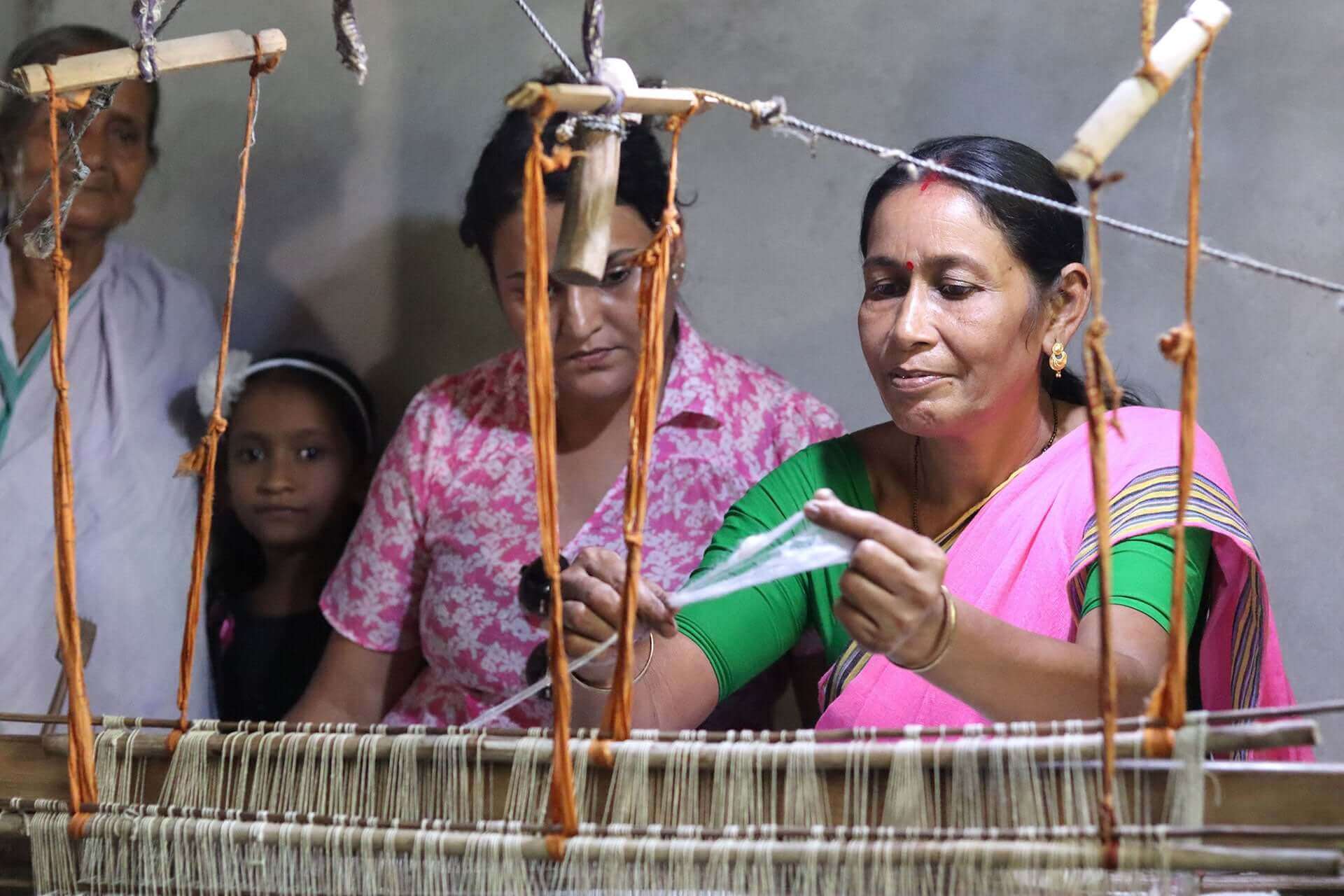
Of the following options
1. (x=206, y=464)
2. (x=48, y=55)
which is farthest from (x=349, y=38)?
(x=48, y=55)

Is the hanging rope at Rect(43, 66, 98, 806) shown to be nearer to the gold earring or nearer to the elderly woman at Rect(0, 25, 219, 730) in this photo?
the gold earring

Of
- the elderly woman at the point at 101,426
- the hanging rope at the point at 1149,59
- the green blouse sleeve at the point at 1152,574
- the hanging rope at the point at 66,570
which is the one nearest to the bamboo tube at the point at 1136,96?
the hanging rope at the point at 1149,59

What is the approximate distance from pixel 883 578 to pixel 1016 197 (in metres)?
0.63

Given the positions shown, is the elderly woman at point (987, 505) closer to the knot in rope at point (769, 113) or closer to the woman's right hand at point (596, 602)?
the woman's right hand at point (596, 602)

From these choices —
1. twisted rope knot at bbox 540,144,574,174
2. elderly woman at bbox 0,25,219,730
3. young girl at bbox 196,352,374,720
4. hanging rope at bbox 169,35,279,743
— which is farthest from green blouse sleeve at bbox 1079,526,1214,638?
elderly woman at bbox 0,25,219,730

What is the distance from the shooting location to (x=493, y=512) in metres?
2.17

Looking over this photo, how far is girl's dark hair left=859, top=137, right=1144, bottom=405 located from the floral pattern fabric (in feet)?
1.78

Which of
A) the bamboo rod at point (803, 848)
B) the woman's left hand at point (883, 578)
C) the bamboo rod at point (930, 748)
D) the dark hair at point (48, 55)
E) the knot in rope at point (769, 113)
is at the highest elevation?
the dark hair at point (48, 55)

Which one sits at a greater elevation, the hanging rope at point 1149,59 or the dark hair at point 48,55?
the dark hair at point 48,55

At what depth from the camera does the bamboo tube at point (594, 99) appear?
1014mm

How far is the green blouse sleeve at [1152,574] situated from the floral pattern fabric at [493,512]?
78cm

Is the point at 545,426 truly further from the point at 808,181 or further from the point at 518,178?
the point at 808,181

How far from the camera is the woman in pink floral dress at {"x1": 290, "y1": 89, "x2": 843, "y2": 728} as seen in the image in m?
2.07

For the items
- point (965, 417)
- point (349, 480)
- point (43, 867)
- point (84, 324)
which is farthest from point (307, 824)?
point (84, 324)
